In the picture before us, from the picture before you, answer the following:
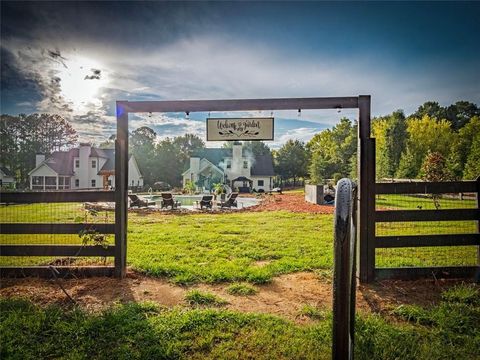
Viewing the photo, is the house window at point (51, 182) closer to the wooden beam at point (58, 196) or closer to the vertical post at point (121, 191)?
the wooden beam at point (58, 196)

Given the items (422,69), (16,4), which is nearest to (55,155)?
(16,4)

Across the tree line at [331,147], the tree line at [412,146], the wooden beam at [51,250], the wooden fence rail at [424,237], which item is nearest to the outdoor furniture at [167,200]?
the tree line at [331,147]

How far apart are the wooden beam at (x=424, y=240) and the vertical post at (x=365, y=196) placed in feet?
0.64

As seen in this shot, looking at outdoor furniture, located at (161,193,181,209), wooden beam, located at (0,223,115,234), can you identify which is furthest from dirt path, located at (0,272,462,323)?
outdoor furniture, located at (161,193,181,209)

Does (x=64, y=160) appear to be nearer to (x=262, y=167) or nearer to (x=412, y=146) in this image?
(x=262, y=167)

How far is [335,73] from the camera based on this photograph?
681 cm

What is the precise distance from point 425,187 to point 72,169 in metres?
33.0

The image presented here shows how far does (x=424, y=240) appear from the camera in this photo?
4.45 meters

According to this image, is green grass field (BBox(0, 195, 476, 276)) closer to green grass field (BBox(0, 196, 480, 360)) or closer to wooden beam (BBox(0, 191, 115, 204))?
green grass field (BBox(0, 196, 480, 360))

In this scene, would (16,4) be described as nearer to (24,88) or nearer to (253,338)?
(24,88)

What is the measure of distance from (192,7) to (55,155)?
30.5m

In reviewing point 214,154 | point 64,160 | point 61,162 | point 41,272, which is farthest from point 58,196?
point 214,154

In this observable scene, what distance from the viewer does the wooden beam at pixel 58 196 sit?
4.64 m

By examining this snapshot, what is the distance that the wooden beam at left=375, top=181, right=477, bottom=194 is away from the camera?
445cm
